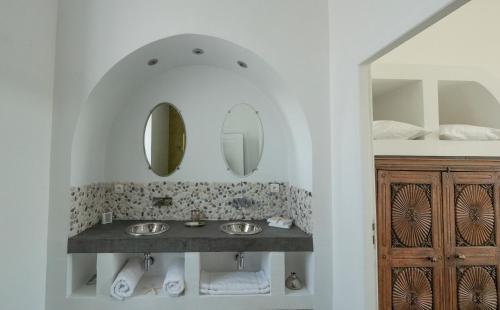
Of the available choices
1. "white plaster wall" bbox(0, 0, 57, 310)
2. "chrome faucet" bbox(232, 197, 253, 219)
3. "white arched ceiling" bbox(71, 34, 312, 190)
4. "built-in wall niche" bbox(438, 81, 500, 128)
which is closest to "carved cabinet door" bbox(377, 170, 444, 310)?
"white arched ceiling" bbox(71, 34, 312, 190)

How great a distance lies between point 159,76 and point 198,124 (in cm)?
63

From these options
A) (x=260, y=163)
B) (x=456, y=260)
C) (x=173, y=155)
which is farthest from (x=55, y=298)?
(x=456, y=260)

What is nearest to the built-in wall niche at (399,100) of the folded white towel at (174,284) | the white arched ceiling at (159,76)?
the white arched ceiling at (159,76)

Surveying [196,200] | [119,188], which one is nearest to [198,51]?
[196,200]

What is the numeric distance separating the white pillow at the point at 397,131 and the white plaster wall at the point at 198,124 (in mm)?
950

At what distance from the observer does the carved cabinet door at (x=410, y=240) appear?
1.90m

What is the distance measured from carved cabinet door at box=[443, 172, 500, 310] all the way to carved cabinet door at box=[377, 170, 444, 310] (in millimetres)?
76

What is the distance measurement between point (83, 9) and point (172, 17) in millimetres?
711

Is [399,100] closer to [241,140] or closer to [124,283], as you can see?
[241,140]

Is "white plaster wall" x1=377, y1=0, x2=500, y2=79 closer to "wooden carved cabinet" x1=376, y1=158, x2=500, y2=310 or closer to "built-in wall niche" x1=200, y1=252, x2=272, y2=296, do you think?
"wooden carved cabinet" x1=376, y1=158, x2=500, y2=310

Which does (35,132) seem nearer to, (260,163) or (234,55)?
(234,55)

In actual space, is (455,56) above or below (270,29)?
below

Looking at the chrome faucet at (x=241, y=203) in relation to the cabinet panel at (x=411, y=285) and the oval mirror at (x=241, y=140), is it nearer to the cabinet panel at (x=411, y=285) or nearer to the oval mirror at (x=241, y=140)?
the oval mirror at (x=241, y=140)

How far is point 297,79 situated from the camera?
2.07 metres
